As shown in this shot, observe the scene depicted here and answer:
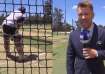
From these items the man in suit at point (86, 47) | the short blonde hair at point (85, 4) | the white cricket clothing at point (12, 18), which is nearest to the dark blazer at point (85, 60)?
the man in suit at point (86, 47)

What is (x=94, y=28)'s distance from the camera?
416cm

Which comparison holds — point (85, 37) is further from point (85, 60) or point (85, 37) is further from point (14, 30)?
point (14, 30)

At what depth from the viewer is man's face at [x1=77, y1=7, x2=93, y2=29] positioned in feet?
13.4

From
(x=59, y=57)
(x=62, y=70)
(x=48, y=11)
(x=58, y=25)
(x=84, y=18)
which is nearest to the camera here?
(x=84, y=18)

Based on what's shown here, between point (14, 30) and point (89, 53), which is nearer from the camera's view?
point (89, 53)

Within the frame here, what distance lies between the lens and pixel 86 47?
4.13m

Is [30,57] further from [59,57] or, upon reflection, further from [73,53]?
[73,53]

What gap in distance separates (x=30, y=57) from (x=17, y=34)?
0.70 m

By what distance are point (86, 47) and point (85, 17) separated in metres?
0.30

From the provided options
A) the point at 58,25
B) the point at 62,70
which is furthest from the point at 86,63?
the point at 58,25

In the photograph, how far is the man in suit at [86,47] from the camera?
4.10 m

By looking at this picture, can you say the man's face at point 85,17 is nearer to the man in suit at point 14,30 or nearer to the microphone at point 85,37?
the microphone at point 85,37

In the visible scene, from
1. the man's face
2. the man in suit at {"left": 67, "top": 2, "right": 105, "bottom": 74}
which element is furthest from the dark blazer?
the man's face

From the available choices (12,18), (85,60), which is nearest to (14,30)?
(12,18)
